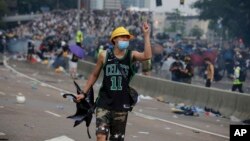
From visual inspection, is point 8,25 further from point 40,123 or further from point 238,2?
point 40,123

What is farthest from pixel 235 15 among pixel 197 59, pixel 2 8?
pixel 2 8

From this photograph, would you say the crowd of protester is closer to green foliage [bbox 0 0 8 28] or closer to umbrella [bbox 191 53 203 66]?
umbrella [bbox 191 53 203 66]

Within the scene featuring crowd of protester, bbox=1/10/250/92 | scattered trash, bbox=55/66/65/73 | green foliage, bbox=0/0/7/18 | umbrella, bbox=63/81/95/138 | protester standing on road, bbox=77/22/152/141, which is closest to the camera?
protester standing on road, bbox=77/22/152/141

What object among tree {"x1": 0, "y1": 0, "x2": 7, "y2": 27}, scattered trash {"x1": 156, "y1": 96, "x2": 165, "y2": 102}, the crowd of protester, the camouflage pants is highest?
the camouflage pants

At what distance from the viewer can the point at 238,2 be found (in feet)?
196

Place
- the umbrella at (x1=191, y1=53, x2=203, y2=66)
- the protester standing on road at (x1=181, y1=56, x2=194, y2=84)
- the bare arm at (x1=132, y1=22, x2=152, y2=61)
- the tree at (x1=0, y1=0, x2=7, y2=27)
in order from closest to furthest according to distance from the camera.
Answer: the bare arm at (x1=132, y1=22, x2=152, y2=61) < the protester standing on road at (x1=181, y1=56, x2=194, y2=84) < the umbrella at (x1=191, y1=53, x2=203, y2=66) < the tree at (x1=0, y1=0, x2=7, y2=27)

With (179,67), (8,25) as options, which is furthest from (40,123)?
(8,25)

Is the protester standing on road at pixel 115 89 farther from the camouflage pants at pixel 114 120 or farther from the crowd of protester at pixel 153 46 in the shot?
the crowd of protester at pixel 153 46

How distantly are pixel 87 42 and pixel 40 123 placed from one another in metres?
39.6

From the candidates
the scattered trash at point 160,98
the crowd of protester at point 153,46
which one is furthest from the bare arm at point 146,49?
the scattered trash at point 160,98

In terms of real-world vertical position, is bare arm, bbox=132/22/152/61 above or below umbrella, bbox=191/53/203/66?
above

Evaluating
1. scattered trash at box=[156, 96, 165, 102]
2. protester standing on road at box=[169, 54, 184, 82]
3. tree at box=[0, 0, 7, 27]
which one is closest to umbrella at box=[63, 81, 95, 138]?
scattered trash at box=[156, 96, 165, 102]

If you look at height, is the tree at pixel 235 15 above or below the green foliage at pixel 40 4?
above

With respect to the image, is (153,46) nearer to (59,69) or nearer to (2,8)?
(59,69)
